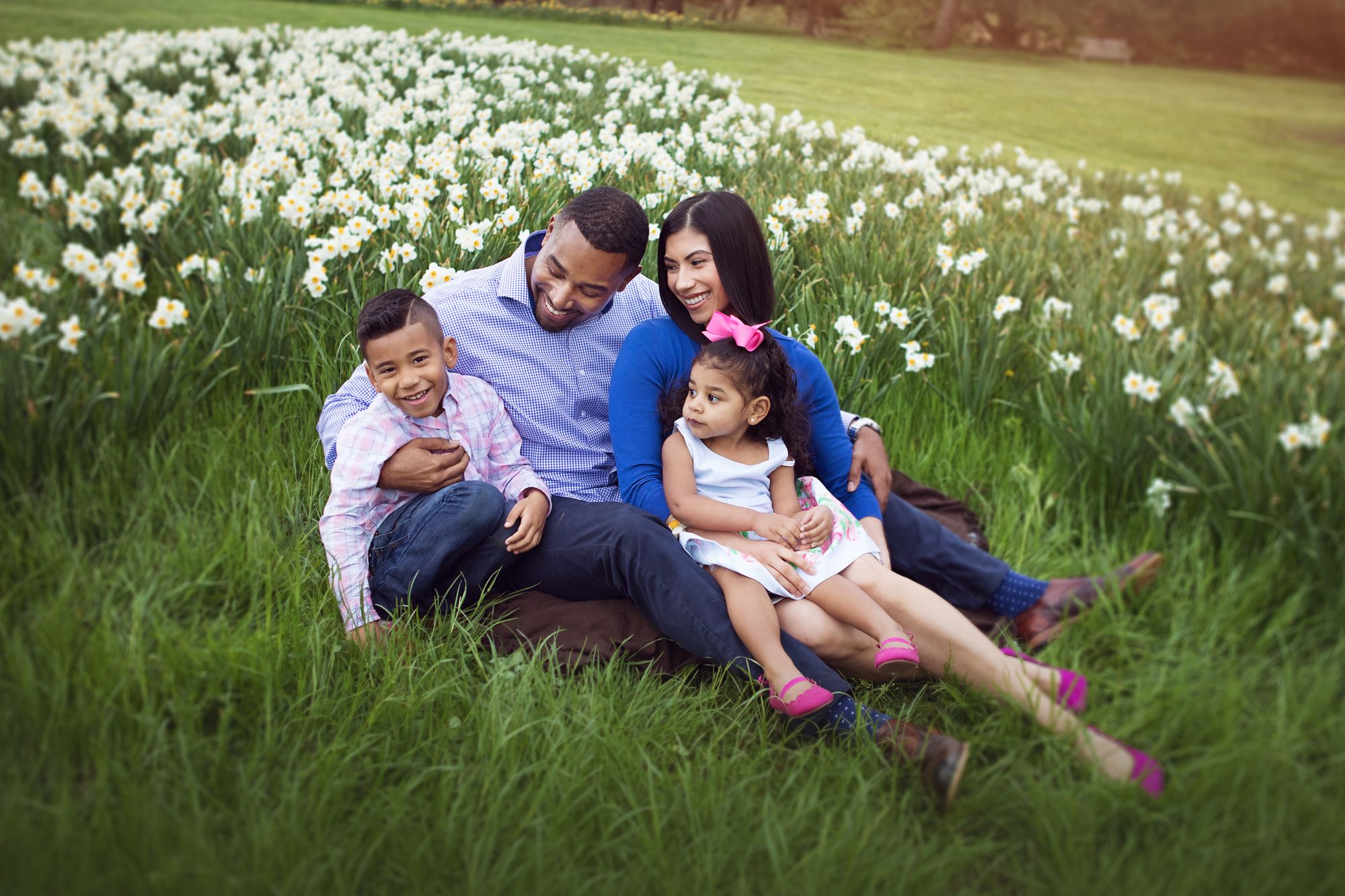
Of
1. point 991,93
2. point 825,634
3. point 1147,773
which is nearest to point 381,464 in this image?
point 825,634

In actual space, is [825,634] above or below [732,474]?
below

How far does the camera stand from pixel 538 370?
8.11ft

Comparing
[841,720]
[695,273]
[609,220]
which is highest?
[609,220]

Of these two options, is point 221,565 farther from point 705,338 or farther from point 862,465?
point 862,465

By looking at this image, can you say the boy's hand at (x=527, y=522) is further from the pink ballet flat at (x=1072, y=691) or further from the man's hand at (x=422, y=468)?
the pink ballet flat at (x=1072, y=691)

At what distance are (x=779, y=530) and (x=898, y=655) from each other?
41cm

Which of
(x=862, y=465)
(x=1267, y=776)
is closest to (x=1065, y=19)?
(x=862, y=465)

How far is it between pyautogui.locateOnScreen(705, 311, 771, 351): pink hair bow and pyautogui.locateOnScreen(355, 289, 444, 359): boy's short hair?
70 cm

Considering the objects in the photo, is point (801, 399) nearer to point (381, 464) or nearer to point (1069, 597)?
point (1069, 597)

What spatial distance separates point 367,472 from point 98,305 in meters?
1.00

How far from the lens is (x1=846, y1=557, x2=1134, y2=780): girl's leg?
6.24ft

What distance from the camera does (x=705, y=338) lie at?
2.37 metres

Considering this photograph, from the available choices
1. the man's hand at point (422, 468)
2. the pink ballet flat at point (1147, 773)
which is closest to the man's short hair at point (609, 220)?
the man's hand at point (422, 468)

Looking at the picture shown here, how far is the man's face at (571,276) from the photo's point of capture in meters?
2.29
